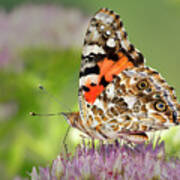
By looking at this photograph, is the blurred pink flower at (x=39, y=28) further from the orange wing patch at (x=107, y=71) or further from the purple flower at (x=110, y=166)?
the purple flower at (x=110, y=166)

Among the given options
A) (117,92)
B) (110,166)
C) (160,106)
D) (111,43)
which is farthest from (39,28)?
(110,166)

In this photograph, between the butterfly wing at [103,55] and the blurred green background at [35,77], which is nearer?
the butterfly wing at [103,55]

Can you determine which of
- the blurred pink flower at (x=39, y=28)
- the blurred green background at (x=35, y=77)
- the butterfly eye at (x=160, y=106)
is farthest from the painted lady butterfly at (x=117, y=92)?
the blurred pink flower at (x=39, y=28)

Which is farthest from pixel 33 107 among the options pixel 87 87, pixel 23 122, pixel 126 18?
pixel 126 18

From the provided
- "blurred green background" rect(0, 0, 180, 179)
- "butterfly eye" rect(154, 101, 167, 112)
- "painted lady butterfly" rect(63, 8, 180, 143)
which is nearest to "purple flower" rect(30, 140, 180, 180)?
"painted lady butterfly" rect(63, 8, 180, 143)

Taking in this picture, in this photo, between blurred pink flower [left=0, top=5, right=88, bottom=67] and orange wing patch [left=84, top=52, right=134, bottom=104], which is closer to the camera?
orange wing patch [left=84, top=52, right=134, bottom=104]

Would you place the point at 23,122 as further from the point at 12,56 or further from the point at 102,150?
the point at 102,150

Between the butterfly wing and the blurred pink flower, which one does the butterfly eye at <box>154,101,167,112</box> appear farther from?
the blurred pink flower
